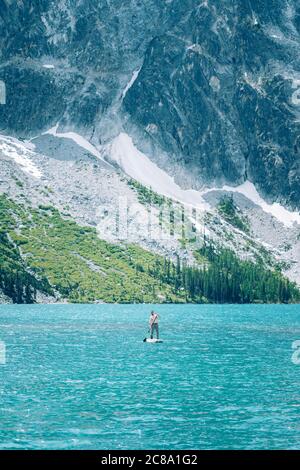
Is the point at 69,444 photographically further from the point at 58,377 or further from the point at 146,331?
the point at 146,331

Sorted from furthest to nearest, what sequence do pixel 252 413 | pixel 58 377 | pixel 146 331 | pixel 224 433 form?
pixel 146 331 → pixel 58 377 → pixel 252 413 → pixel 224 433

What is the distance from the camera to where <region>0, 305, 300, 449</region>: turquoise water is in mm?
46656

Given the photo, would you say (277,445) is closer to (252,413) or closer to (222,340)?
(252,413)

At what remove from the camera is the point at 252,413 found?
178 feet

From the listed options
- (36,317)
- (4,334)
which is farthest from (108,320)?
(4,334)

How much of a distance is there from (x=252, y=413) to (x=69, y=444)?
14.9 metres

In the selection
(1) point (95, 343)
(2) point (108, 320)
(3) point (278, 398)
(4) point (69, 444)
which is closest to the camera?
(4) point (69, 444)

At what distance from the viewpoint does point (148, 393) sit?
62.2 meters

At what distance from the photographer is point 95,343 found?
349 feet

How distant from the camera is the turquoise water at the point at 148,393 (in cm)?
4666

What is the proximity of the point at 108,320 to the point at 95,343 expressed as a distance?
190 feet

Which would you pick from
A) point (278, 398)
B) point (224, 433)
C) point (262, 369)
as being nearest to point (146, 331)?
point (262, 369)

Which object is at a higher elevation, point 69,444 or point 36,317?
point 36,317

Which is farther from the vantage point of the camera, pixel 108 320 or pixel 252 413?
pixel 108 320
